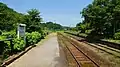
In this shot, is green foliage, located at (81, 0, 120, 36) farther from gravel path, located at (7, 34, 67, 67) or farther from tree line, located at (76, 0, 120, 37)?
gravel path, located at (7, 34, 67, 67)

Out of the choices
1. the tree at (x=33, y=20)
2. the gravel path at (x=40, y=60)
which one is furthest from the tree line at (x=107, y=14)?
the gravel path at (x=40, y=60)

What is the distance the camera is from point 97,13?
39375 mm

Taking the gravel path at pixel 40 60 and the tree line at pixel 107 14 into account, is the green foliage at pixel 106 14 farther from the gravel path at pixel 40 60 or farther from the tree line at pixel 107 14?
the gravel path at pixel 40 60

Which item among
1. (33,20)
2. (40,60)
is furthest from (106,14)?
(40,60)

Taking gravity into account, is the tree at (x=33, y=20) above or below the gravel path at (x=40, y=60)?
above

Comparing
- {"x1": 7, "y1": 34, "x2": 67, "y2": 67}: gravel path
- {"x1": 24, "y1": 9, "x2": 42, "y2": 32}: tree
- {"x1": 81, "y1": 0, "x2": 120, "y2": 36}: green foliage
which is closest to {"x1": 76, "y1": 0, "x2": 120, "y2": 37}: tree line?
{"x1": 81, "y1": 0, "x2": 120, "y2": 36}: green foliage

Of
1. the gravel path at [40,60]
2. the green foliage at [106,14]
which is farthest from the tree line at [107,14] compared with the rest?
the gravel path at [40,60]

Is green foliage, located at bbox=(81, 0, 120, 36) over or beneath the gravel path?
over

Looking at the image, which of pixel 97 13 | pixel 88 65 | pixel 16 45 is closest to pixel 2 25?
pixel 97 13

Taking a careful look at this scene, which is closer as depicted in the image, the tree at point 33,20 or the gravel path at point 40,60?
the gravel path at point 40,60

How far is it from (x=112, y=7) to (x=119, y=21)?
2.64m

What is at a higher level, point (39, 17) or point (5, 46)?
point (39, 17)

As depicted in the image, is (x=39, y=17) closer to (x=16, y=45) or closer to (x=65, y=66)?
(x=16, y=45)

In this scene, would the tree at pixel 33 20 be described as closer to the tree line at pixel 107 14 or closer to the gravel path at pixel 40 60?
the tree line at pixel 107 14
